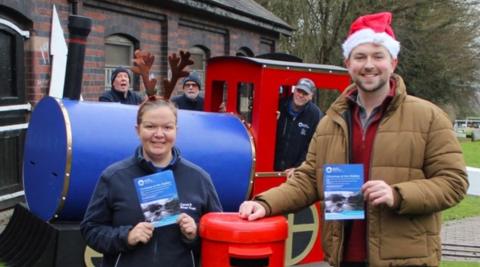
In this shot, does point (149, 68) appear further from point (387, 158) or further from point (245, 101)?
point (387, 158)

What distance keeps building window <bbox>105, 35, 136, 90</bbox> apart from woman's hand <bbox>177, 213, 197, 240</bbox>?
265 inches

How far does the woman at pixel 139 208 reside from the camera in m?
2.43

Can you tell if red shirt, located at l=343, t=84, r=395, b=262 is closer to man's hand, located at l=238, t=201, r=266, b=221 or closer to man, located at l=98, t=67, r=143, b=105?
man's hand, located at l=238, t=201, r=266, b=221

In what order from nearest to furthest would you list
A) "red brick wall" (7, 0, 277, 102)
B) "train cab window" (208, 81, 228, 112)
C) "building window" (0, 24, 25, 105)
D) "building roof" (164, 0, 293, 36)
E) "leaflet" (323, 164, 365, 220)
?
1. "leaflet" (323, 164, 365, 220)
2. "train cab window" (208, 81, 228, 112)
3. "building window" (0, 24, 25, 105)
4. "red brick wall" (7, 0, 277, 102)
5. "building roof" (164, 0, 293, 36)

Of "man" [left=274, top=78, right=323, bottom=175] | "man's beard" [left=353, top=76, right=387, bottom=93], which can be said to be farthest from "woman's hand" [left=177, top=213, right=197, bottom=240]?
"man" [left=274, top=78, right=323, bottom=175]

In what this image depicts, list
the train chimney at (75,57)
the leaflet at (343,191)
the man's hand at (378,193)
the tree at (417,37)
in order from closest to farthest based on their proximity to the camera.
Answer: the man's hand at (378,193) < the leaflet at (343,191) < the train chimney at (75,57) < the tree at (417,37)

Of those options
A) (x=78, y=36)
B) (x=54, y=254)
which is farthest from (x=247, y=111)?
(x=54, y=254)

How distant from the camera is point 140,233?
235 centimetres

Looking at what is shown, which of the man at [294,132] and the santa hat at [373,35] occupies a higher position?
the santa hat at [373,35]

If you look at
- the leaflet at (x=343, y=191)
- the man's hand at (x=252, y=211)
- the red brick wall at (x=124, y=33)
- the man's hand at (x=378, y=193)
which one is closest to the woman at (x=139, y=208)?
the man's hand at (x=252, y=211)

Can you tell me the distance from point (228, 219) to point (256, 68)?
2955 millimetres

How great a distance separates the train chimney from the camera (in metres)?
4.84

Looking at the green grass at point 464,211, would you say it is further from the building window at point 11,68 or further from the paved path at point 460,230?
the building window at point 11,68

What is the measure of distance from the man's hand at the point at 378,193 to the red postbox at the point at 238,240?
1.71ft
